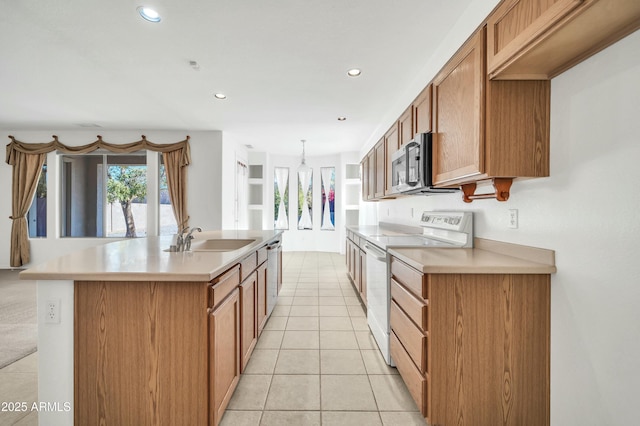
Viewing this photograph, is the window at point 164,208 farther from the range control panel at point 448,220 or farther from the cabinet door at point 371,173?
the range control panel at point 448,220

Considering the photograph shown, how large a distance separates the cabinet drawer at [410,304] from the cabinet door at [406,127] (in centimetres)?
137

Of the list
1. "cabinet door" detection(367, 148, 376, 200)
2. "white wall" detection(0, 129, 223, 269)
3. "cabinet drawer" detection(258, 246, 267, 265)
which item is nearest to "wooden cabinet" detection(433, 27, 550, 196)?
"cabinet drawer" detection(258, 246, 267, 265)

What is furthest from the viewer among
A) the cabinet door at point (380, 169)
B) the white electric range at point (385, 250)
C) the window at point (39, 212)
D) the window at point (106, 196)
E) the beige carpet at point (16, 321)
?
the window at point (106, 196)

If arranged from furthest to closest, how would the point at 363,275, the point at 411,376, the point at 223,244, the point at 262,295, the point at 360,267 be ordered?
1. the point at 360,267
2. the point at 363,275
3. the point at 223,244
4. the point at 262,295
5. the point at 411,376

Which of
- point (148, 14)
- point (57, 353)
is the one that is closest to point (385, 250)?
point (57, 353)

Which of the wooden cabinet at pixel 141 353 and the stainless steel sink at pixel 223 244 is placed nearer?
the wooden cabinet at pixel 141 353

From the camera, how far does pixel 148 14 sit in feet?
7.13

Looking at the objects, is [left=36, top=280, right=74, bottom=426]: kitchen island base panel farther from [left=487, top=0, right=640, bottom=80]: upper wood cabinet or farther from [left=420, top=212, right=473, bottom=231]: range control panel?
[left=420, top=212, right=473, bottom=231]: range control panel

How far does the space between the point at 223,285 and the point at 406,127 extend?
7.19 ft

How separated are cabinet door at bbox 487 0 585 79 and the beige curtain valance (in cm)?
511

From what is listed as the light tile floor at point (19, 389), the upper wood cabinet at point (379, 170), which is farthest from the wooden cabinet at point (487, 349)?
the upper wood cabinet at point (379, 170)

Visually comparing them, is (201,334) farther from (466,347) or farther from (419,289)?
(466,347)

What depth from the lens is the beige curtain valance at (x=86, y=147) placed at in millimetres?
5340

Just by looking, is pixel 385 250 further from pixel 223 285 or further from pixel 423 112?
pixel 223 285
